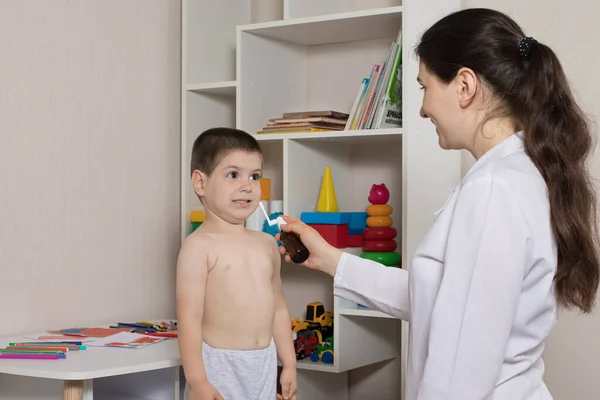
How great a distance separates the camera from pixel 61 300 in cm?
219

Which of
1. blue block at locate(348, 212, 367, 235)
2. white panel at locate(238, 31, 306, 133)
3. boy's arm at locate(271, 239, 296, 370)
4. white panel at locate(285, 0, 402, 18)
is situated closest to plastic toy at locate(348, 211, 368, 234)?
blue block at locate(348, 212, 367, 235)

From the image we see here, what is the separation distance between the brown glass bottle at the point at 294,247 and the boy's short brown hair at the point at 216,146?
313 mm

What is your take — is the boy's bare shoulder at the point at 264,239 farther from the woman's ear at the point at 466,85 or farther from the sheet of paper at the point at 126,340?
the woman's ear at the point at 466,85

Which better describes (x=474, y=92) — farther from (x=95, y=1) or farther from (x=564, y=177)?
(x=95, y=1)

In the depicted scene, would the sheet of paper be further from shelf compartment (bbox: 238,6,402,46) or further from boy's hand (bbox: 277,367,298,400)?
shelf compartment (bbox: 238,6,402,46)

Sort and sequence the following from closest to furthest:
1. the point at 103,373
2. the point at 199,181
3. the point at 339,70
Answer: the point at 103,373, the point at 199,181, the point at 339,70

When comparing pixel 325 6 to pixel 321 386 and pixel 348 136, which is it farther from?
pixel 321 386

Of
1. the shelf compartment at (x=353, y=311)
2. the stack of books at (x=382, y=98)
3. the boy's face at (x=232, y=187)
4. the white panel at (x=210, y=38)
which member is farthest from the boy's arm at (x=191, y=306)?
the white panel at (x=210, y=38)

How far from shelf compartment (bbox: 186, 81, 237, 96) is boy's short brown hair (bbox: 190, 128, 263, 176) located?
26.2 inches

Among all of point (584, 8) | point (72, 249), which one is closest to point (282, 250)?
point (72, 249)

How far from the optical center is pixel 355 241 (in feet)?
7.97

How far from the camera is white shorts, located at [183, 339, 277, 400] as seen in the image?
1.75 m

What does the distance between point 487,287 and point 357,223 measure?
134 cm

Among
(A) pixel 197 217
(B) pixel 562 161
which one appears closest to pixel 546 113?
(B) pixel 562 161
